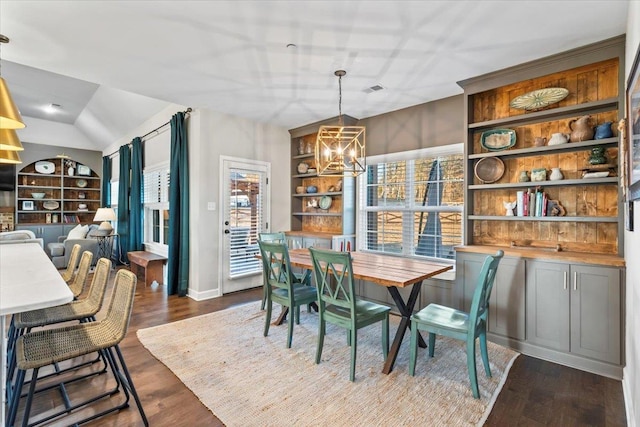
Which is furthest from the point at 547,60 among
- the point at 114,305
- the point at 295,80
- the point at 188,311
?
the point at 188,311

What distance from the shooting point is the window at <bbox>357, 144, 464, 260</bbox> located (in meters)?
3.94

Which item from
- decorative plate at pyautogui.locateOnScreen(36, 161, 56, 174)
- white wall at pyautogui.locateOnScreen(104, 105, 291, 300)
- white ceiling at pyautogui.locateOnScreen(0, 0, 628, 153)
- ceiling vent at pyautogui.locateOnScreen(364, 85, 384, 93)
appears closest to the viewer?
white ceiling at pyautogui.locateOnScreen(0, 0, 628, 153)

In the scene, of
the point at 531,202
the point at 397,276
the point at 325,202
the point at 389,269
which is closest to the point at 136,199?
the point at 325,202

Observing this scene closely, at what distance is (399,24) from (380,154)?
228 centimetres

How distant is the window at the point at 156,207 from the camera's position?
5.56 meters

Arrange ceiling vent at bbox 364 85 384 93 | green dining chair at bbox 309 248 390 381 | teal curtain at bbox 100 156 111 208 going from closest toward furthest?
green dining chair at bbox 309 248 390 381 < ceiling vent at bbox 364 85 384 93 < teal curtain at bbox 100 156 111 208

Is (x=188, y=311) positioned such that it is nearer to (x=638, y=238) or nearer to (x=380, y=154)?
(x=380, y=154)

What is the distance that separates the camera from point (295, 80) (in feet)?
11.4

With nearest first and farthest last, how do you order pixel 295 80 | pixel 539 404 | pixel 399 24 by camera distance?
pixel 539 404, pixel 399 24, pixel 295 80

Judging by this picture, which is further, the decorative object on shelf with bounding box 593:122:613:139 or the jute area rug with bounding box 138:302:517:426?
the decorative object on shelf with bounding box 593:122:613:139

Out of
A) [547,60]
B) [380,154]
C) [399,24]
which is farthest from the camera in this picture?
[380,154]

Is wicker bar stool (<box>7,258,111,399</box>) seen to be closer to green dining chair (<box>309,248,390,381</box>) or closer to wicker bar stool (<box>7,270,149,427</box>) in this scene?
wicker bar stool (<box>7,270,149,427</box>)

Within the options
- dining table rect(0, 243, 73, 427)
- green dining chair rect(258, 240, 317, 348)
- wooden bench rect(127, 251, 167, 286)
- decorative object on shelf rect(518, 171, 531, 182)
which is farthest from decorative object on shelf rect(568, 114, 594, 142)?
wooden bench rect(127, 251, 167, 286)

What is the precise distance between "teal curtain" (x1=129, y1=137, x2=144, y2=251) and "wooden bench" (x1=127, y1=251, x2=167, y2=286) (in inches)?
22.5
